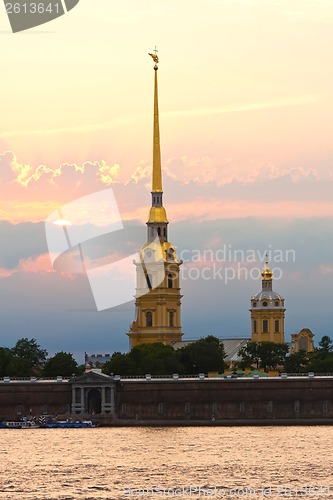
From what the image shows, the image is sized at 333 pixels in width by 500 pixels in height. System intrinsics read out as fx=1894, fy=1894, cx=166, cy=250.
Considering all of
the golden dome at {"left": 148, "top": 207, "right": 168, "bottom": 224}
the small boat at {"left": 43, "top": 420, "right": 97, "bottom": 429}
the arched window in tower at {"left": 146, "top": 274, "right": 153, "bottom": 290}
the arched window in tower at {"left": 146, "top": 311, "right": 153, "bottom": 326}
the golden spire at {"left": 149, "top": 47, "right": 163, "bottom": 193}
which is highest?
the golden spire at {"left": 149, "top": 47, "right": 163, "bottom": 193}

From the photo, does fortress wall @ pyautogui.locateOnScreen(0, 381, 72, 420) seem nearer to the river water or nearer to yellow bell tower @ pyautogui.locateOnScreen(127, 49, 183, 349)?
the river water

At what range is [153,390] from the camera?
117250 mm

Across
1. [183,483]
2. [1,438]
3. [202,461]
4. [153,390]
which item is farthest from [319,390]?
[183,483]

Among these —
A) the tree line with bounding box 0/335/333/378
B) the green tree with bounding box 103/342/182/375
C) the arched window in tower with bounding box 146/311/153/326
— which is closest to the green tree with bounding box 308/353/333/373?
the tree line with bounding box 0/335/333/378

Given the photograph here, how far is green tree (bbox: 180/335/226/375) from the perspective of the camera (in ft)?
448

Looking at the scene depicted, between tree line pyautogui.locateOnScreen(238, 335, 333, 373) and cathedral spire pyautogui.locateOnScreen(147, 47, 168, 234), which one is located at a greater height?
cathedral spire pyautogui.locateOnScreen(147, 47, 168, 234)

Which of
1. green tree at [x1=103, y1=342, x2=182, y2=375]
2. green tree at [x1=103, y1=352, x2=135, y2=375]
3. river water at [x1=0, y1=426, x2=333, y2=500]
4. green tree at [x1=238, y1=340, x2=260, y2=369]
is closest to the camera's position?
river water at [x1=0, y1=426, x2=333, y2=500]

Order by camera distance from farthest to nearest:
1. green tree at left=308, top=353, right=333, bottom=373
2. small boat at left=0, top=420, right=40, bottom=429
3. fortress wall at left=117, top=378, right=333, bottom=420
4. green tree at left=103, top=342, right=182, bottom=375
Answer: green tree at left=308, top=353, right=333, bottom=373 < green tree at left=103, top=342, right=182, bottom=375 < fortress wall at left=117, top=378, right=333, bottom=420 < small boat at left=0, top=420, right=40, bottom=429

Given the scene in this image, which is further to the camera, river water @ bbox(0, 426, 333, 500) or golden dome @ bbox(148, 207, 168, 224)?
golden dome @ bbox(148, 207, 168, 224)

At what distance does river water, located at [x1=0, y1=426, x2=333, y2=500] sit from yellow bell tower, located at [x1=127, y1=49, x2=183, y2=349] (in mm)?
44188

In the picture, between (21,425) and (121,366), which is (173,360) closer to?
(121,366)

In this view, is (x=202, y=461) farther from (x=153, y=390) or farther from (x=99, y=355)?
(x=99, y=355)

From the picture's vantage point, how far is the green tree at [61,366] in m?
132

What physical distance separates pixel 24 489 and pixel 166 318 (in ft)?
258
